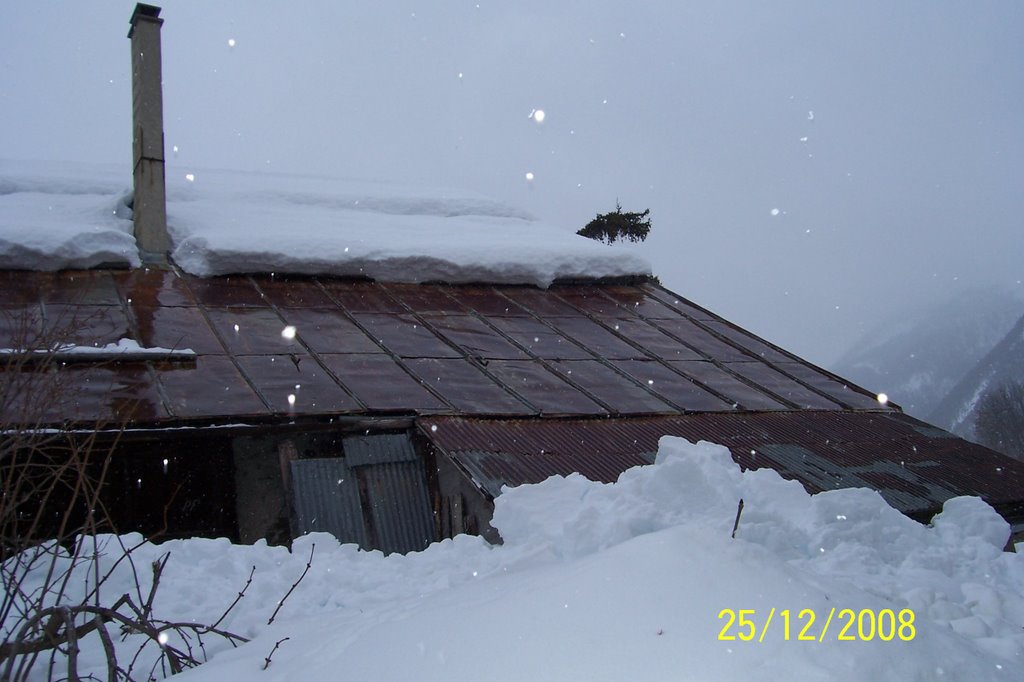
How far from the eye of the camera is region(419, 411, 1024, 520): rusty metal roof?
6.24 metres

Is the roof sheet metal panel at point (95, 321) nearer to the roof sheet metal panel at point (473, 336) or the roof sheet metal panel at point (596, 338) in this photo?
the roof sheet metal panel at point (473, 336)

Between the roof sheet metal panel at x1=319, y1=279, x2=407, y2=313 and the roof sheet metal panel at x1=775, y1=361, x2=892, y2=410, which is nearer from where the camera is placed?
the roof sheet metal panel at x1=319, y1=279, x2=407, y2=313

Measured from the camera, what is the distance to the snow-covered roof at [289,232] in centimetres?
877

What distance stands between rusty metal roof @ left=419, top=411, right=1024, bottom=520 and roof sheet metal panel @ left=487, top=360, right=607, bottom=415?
0.19 metres

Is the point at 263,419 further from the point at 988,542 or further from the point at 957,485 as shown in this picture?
the point at 957,485

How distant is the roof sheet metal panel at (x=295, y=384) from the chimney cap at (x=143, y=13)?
5.29 metres

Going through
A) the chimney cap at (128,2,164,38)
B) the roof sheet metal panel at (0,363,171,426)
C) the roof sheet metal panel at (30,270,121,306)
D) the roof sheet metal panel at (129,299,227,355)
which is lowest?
the roof sheet metal panel at (0,363,171,426)

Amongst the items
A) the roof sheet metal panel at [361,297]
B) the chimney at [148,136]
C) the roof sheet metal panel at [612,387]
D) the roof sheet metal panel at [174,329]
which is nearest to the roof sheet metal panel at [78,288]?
the roof sheet metal panel at [174,329]

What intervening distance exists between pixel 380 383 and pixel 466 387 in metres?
0.78

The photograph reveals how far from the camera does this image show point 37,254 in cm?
822

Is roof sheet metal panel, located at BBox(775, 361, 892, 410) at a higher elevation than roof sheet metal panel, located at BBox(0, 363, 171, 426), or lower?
lower

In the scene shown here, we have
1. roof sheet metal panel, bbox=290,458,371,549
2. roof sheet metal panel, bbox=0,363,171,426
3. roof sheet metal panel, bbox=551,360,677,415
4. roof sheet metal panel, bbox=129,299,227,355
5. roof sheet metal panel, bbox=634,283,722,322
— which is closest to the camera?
roof sheet metal panel, bbox=0,363,171,426

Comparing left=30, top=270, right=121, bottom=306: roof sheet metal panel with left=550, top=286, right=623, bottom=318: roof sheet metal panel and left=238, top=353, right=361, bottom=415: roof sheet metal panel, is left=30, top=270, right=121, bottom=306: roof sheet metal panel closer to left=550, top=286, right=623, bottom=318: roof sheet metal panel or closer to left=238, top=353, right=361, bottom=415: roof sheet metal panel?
left=238, top=353, right=361, bottom=415: roof sheet metal panel

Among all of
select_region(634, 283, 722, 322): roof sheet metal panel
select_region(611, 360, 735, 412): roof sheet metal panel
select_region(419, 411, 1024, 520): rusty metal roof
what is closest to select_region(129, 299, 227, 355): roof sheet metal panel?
select_region(419, 411, 1024, 520): rusty metal roof
